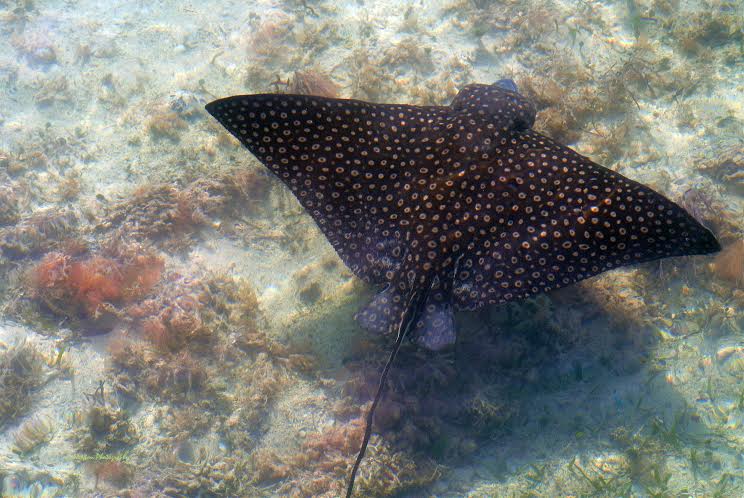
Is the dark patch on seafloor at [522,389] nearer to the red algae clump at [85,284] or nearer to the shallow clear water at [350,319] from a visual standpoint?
the shallow clear water at [350,319]

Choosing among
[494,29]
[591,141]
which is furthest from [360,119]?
[494,29]

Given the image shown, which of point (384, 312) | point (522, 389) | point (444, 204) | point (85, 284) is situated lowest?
point (522, 389)

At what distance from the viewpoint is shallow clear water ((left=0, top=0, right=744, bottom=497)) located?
14.4 ft

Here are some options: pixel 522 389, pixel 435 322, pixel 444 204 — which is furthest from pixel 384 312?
pixel 522 389

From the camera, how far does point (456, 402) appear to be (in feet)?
14.7

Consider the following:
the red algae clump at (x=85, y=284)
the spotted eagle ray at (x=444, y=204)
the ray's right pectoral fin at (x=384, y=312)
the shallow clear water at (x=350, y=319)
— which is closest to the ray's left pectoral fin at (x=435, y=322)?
the spotted eagle ray at (x=444, y=204)

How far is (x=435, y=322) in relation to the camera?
3590mm

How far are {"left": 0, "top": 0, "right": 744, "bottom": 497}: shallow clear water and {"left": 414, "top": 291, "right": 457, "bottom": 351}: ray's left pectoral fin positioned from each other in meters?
0.96

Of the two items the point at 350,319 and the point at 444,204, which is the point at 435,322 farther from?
the point at 350,319

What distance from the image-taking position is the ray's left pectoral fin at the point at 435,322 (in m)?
3.57

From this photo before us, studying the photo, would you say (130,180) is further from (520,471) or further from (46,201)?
(520,471)

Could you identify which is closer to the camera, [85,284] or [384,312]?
[384,312]

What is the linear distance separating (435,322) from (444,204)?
0.94m

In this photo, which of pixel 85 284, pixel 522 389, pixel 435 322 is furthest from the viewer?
pixel 85 284
